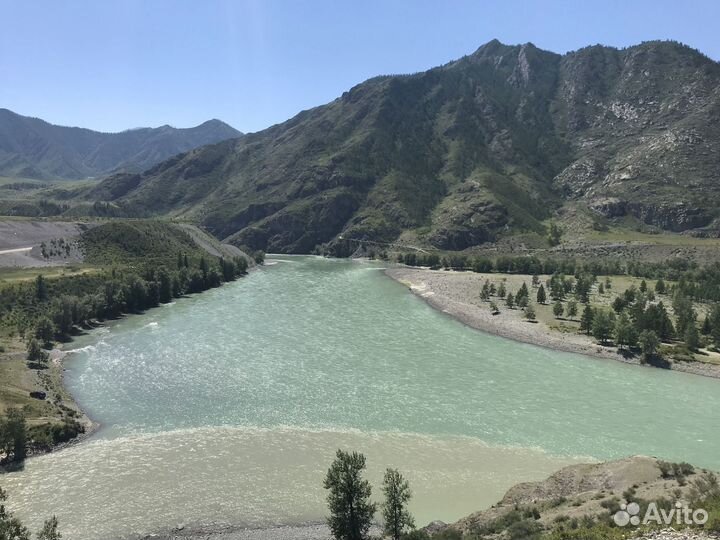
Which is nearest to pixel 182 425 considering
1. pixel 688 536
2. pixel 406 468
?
pixel 406 468

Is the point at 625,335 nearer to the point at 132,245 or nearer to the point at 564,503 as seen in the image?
the point at 564,503

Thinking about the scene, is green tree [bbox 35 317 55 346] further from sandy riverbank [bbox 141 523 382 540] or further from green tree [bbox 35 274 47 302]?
sandy riverbank [bbox 141 523 382 540]

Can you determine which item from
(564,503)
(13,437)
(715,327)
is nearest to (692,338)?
(715,327)

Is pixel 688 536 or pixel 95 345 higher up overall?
pixel 688 536

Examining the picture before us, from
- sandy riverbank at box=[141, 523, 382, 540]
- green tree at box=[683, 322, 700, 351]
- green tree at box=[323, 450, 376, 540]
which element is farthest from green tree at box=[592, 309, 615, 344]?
green tree at box=[323, 450, 376, 540]

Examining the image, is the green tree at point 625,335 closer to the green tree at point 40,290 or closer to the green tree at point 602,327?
the green tree at point 602,327

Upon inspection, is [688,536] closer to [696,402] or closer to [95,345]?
[696,402]

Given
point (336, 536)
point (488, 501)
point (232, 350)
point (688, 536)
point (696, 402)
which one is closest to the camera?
point (688, 536)
